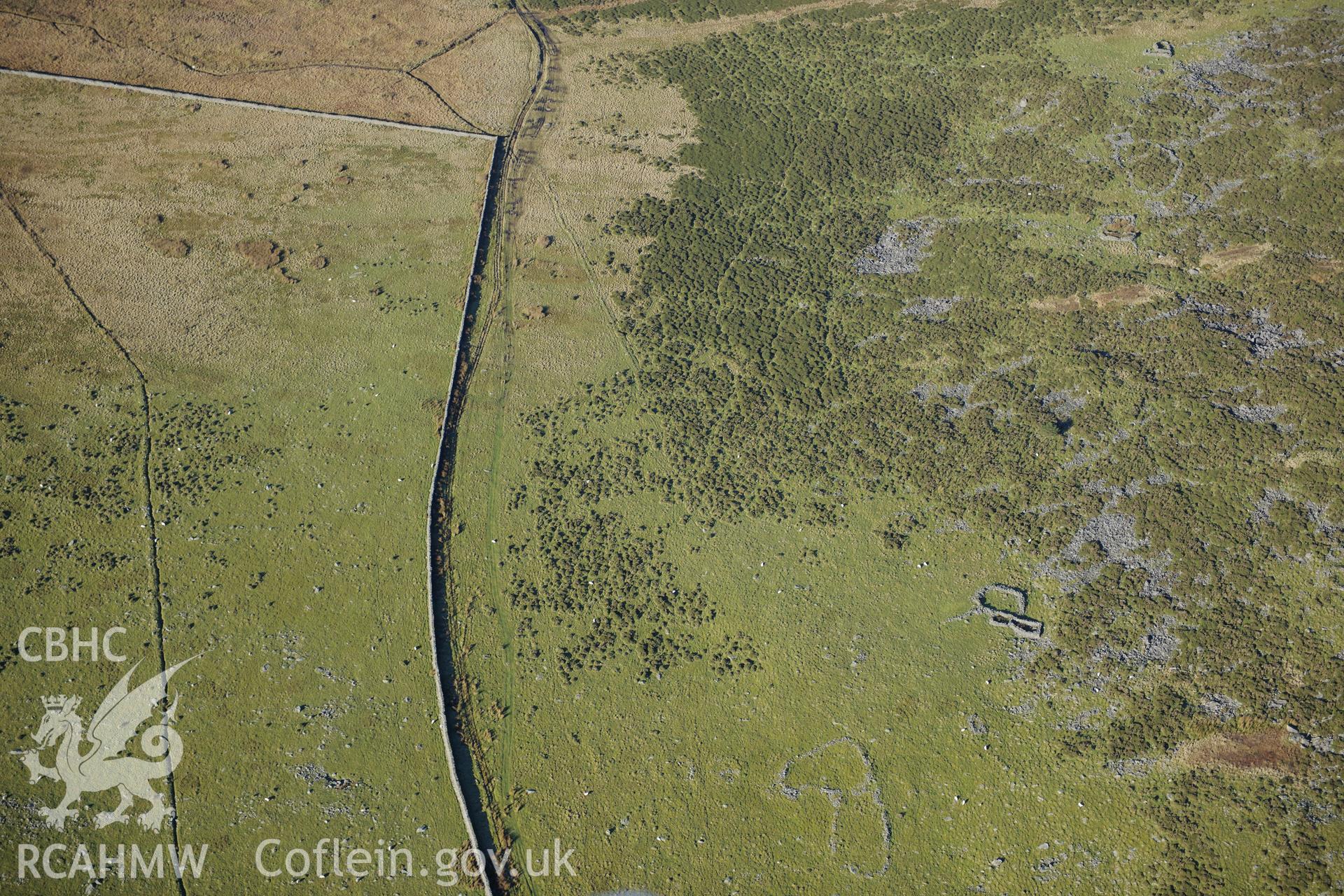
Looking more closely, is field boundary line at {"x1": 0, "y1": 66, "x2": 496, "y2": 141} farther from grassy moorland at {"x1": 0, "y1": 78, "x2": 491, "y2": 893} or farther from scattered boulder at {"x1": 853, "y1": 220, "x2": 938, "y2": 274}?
scattered boulder at {"x1": 853, "y1": 220, "x2": 938, "y2": 274}

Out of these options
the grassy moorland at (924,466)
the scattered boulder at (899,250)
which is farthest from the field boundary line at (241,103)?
the scattered boulder at (899,250)

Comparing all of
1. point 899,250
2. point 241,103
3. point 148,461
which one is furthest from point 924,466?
point 241,103

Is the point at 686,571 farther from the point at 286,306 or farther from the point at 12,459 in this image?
the point at 12,459

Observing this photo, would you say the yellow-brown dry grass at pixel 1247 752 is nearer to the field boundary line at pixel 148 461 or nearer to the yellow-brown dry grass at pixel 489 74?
the field boundary line at pixel 148 461

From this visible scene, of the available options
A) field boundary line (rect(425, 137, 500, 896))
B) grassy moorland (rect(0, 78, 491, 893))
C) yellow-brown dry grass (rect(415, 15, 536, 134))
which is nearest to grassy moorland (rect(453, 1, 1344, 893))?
field boundary line (rect(425, 137, 500, 896))

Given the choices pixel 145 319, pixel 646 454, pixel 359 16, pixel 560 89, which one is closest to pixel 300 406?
pixel 145 319

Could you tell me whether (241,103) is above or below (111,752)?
above

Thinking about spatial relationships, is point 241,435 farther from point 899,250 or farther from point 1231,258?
point 1231,258
